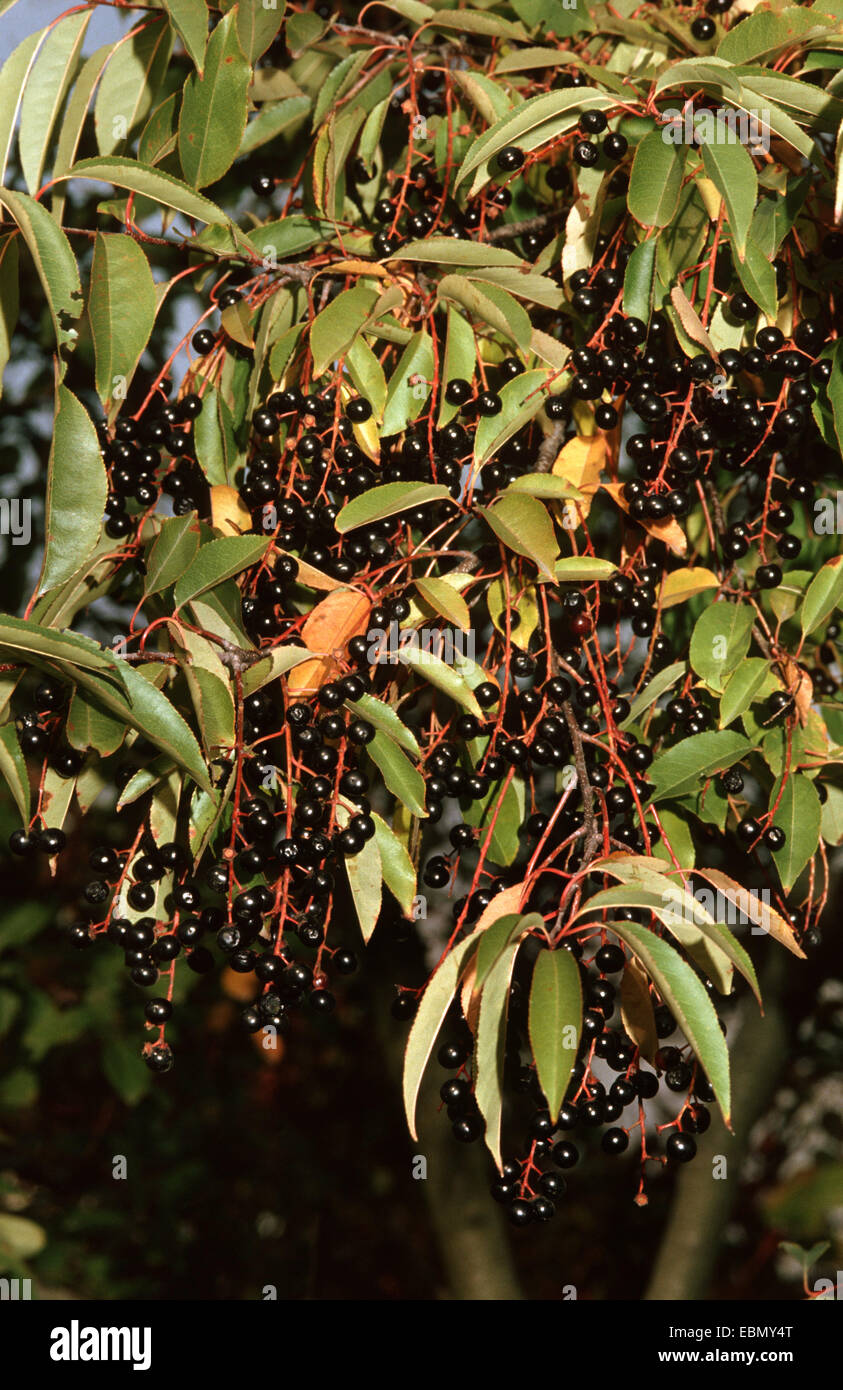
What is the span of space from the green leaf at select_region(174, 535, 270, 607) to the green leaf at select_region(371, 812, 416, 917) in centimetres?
27

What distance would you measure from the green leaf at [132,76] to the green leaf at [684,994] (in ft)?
3.49

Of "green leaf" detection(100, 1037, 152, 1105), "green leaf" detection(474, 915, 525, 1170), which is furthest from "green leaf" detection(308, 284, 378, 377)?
"green leaf" detection(100, 1037, 152, 1105)

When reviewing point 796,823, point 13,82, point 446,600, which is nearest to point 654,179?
point 446,600

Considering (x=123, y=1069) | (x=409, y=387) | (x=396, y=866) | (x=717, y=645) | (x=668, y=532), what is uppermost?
(x=409, y=387)

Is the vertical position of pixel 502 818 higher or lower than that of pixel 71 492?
lower

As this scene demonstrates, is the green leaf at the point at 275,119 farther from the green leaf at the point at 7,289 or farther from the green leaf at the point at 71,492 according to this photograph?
the green leaf at the point at 71,492

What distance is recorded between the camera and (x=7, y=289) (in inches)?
47.1

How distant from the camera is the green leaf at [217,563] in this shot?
1009 mm

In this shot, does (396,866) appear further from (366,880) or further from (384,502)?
(384,502)

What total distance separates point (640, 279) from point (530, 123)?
174mm

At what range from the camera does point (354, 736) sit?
3.39 ft

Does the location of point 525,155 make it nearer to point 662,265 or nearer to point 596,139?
point 596,139

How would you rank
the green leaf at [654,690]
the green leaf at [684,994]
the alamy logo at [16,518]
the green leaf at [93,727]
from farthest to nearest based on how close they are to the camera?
the alamy logo at [16,518] → the green leaf at [654,690] → the green leaf at [93,727] → the green leaf at [684,994]
